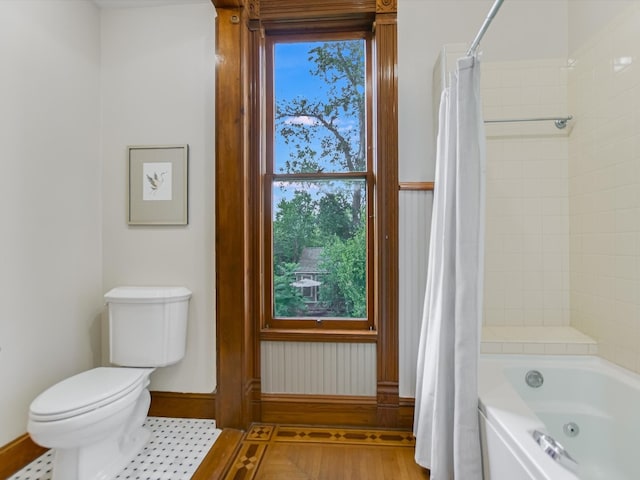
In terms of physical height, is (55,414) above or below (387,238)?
below

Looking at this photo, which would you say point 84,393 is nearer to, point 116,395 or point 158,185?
point 116,395

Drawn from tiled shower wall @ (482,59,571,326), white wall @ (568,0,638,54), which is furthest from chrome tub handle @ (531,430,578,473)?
white wall @ (568,0,638,54)

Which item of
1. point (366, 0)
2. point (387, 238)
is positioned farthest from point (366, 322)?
point (366, 0)

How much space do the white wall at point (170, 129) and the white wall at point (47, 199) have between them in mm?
119

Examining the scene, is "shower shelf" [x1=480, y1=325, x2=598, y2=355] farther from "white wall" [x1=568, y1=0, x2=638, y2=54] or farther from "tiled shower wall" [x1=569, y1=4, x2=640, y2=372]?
"white wall" [x1=568, y1=0, x2=638, y2=54]

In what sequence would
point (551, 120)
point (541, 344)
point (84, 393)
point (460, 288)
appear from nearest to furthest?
point (460, 288), point (84, 393), point (541, 344), point (551, 120)

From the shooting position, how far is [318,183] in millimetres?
2027

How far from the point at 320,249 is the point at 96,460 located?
1.49 metres

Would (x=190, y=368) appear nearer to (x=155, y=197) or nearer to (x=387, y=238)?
(x=155, y=197)

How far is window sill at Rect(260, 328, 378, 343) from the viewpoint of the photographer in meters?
1.90

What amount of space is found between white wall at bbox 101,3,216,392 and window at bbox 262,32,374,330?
14.8 inches

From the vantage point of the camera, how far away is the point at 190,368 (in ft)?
6.50

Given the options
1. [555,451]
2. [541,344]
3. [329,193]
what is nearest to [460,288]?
[555,451]

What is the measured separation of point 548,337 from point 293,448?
4.80 feet
